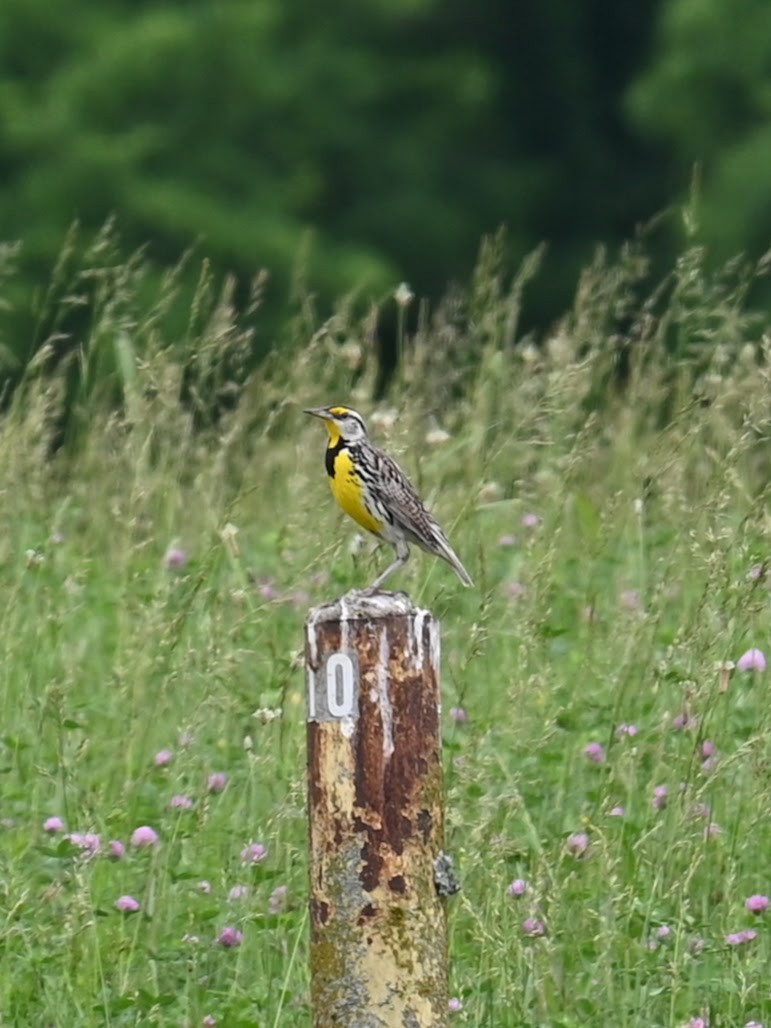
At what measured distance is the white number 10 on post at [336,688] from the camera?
116 inches

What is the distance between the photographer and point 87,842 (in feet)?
12.2

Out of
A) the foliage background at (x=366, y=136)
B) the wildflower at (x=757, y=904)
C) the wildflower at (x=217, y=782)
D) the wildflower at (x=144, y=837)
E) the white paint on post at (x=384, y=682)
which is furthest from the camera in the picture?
the foliage background at (x=366, y=136)

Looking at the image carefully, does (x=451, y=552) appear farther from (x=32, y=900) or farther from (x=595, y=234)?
(x=595, y=234)

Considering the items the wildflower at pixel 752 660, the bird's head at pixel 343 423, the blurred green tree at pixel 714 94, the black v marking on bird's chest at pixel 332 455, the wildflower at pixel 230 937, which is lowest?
the wildflower at pixel 230 937

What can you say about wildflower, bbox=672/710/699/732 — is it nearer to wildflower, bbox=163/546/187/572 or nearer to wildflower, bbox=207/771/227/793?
wildflower, bbox=207/771/227/793

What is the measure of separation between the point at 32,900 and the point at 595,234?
57.1 ft

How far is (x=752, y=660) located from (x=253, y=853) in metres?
1.03

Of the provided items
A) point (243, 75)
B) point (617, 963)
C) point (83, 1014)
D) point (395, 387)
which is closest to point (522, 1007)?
point (617, 963)

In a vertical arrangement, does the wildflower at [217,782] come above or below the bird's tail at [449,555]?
below

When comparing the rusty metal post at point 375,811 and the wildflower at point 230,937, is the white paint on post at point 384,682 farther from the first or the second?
the wildflower at point 230,937

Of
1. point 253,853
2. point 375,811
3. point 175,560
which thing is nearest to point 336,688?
point 375,811

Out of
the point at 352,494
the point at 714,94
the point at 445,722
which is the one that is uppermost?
the point at 714,94

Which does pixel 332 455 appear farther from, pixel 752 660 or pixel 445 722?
pixel 752 660

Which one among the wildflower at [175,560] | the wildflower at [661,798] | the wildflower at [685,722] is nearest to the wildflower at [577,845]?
the wildflower at [661,798]
